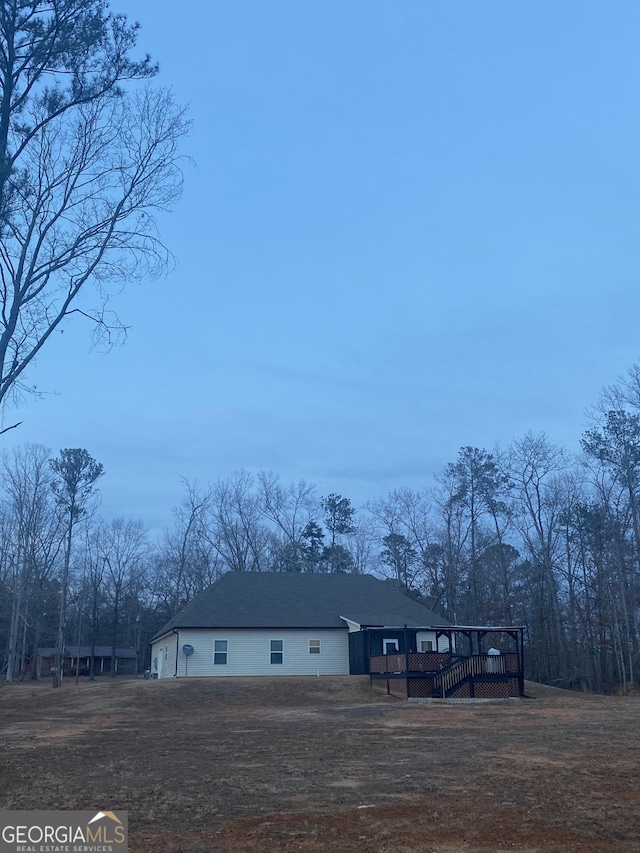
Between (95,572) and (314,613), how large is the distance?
32.4m

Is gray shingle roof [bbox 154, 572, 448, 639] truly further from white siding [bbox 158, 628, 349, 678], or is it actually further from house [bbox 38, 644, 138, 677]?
house [bbox 38, 644, 138, 677]

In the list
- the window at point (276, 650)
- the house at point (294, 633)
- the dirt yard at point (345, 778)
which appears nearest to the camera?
the dirt yard at point (345, 778)

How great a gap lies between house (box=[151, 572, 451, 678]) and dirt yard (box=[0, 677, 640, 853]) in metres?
10.8

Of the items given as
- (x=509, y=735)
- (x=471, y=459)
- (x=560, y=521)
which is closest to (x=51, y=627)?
(x=471, y=459)

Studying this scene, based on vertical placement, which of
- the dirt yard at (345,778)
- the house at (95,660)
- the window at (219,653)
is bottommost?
the house at (95,660)

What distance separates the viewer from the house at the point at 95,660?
60053mm

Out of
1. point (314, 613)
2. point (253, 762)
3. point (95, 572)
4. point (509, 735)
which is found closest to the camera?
point (253, 762)

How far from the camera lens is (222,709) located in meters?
23.2

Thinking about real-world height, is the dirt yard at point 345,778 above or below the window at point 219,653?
below

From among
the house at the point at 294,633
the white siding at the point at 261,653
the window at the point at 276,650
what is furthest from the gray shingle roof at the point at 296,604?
the window at the point at 276,650

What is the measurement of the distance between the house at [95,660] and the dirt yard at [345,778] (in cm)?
4149

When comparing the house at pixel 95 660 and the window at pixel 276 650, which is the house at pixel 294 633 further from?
the house at pixel 95 660

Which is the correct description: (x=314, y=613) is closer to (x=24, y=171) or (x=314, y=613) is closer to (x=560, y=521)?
(x=560, y=521)

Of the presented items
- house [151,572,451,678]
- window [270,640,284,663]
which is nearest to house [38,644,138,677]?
house [151,572,451,678]
